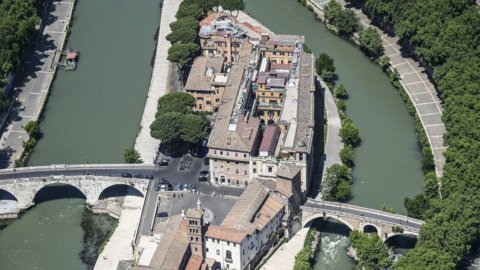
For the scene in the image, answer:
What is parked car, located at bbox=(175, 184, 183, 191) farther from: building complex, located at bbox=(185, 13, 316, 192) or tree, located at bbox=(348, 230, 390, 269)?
tree, located at bbox=(348, 230, 390, 269)

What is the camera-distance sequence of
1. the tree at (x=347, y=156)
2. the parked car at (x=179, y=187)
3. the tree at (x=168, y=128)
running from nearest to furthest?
the parked car at (x=179, y=187)
the tree at (x=168, y=128)
the tree at (x=347, y=156)

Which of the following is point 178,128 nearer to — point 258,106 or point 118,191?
point 118,191

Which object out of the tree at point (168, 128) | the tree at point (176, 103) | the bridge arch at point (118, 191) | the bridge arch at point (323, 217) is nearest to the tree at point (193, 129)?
the tree at point (168, 128)

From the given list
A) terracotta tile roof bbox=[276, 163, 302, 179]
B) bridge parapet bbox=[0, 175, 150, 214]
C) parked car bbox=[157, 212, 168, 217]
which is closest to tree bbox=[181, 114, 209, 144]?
bridge parapet bbox=[0, 175, 150, 214]

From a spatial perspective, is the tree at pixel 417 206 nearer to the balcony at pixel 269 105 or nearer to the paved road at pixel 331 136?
the paved road at pixel 331 136

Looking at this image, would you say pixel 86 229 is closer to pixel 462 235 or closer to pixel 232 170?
pixel 232 170

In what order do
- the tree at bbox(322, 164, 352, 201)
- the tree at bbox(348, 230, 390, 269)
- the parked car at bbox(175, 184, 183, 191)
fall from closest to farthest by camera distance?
the tree at bbox(348, 230, 390, 269) < the tree at bbox(322, 164, 352, 201) < the parked car at bbox(175, 184, 183, 191)
